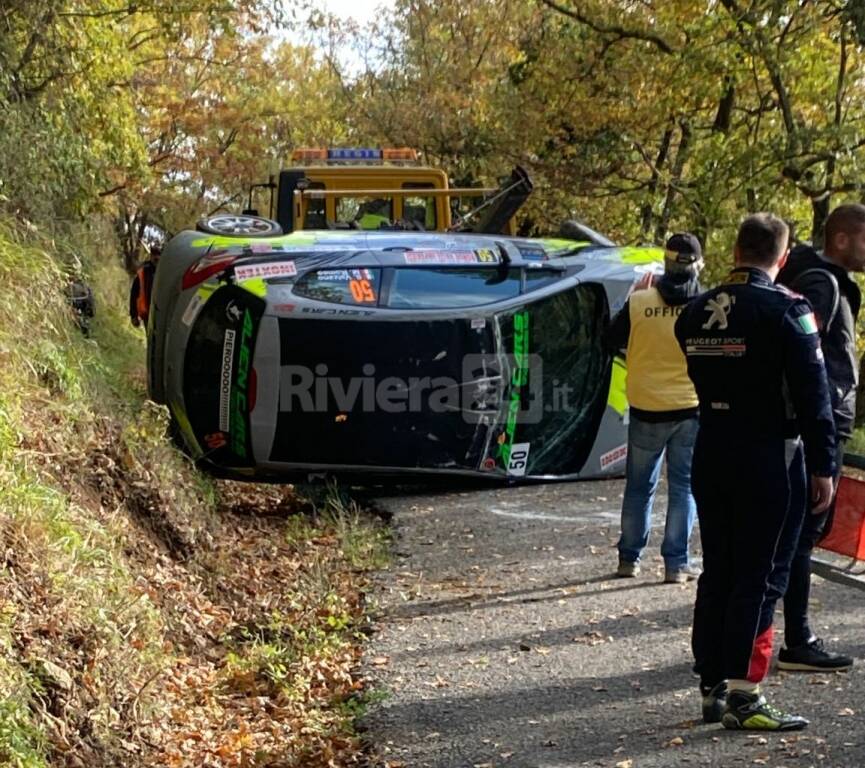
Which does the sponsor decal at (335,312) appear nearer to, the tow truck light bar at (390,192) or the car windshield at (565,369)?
the car windshield at (565,369)

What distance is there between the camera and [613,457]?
9750mm

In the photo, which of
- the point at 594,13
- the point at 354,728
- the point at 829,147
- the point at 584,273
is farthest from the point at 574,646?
the point at 594,13

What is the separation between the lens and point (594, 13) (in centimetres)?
1764

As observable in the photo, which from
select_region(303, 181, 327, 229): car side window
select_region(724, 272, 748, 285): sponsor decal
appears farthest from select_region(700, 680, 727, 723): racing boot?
select_region(303, 181, 327, 229): car side window

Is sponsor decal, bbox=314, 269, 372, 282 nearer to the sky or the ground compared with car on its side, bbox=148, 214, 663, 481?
nearer to the sky

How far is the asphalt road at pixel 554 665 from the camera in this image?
15.0 ft

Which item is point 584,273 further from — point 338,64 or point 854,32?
point 338,64

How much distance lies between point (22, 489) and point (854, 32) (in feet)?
31.9

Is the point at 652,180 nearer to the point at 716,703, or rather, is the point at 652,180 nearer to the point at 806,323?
the point at 806,323

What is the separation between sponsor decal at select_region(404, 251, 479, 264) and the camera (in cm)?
916

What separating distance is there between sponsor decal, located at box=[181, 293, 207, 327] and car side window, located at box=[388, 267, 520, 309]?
1325mm

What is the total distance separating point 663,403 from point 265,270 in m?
3.32

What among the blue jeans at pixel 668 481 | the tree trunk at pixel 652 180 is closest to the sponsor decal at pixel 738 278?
the blue jeans at pixel 668 481

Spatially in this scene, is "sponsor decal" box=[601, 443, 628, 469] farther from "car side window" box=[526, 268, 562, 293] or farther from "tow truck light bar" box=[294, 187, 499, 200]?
"tow truck light bar" box=[294, 187, 499, 200]
